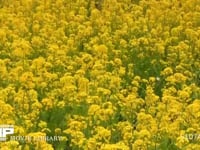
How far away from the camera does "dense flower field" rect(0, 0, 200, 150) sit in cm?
548

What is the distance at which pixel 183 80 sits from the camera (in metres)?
6.62

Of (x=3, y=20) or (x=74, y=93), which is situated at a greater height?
(x=3, y=20)

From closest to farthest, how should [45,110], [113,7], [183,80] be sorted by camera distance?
[45,110] < [183,80] < [113,7]

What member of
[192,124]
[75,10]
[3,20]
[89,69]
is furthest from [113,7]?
[192,124]

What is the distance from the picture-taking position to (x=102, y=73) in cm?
670

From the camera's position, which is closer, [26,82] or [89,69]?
[26,82]

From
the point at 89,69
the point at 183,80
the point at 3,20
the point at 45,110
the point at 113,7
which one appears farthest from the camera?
the point at 113,7

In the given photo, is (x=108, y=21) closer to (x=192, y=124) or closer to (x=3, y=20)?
(x=3, y=20)

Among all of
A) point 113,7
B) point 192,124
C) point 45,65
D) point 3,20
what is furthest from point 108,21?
point 192,124

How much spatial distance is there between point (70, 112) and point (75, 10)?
3657 millimetres

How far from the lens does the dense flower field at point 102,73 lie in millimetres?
5484

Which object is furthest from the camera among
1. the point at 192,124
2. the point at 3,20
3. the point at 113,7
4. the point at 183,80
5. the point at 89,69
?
the point at 113,7

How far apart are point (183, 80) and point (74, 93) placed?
120 centimetres

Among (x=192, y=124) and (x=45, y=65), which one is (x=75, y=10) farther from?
(x=192, y=124)
